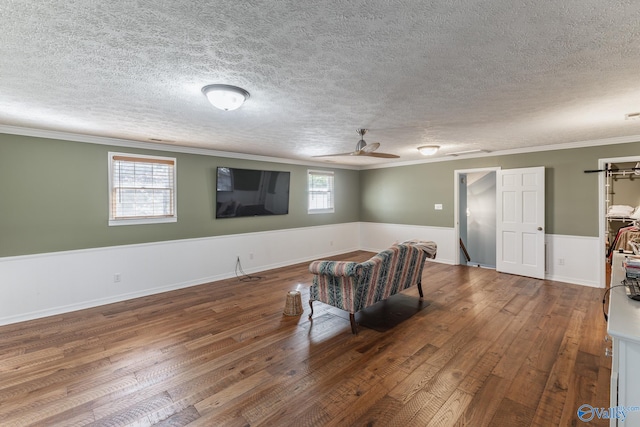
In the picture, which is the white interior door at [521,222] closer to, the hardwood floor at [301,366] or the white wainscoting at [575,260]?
the white wainscoting at [575,260]

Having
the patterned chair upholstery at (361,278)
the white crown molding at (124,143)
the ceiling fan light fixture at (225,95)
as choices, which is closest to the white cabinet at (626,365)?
the patterned chair upholstery at (361,278)

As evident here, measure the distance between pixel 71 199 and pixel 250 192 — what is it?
2.76m

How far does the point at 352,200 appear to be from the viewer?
27.3 ft

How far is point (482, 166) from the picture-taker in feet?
19.7

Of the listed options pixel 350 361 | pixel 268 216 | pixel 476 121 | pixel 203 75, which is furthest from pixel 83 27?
pixel 268 216

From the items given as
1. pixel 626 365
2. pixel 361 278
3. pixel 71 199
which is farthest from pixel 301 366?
pixel 71 199

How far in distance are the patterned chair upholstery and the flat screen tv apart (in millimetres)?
2774

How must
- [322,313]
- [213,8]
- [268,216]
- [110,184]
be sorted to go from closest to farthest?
[213,8]
[322,313]
[110,184]
[268,216]

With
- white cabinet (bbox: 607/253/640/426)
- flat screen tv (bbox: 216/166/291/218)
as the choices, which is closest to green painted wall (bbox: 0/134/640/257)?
flat screen tv (bbox: 216/166/291/218)

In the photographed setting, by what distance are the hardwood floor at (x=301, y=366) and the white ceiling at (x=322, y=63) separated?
2.40 m

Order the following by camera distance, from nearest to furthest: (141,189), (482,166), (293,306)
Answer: (293,306) → (141,189) → (482,166)

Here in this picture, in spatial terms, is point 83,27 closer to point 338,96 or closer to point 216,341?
point 338,96

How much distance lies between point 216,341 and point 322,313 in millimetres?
1330

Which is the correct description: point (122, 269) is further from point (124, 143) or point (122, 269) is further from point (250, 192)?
point (250, 192)
